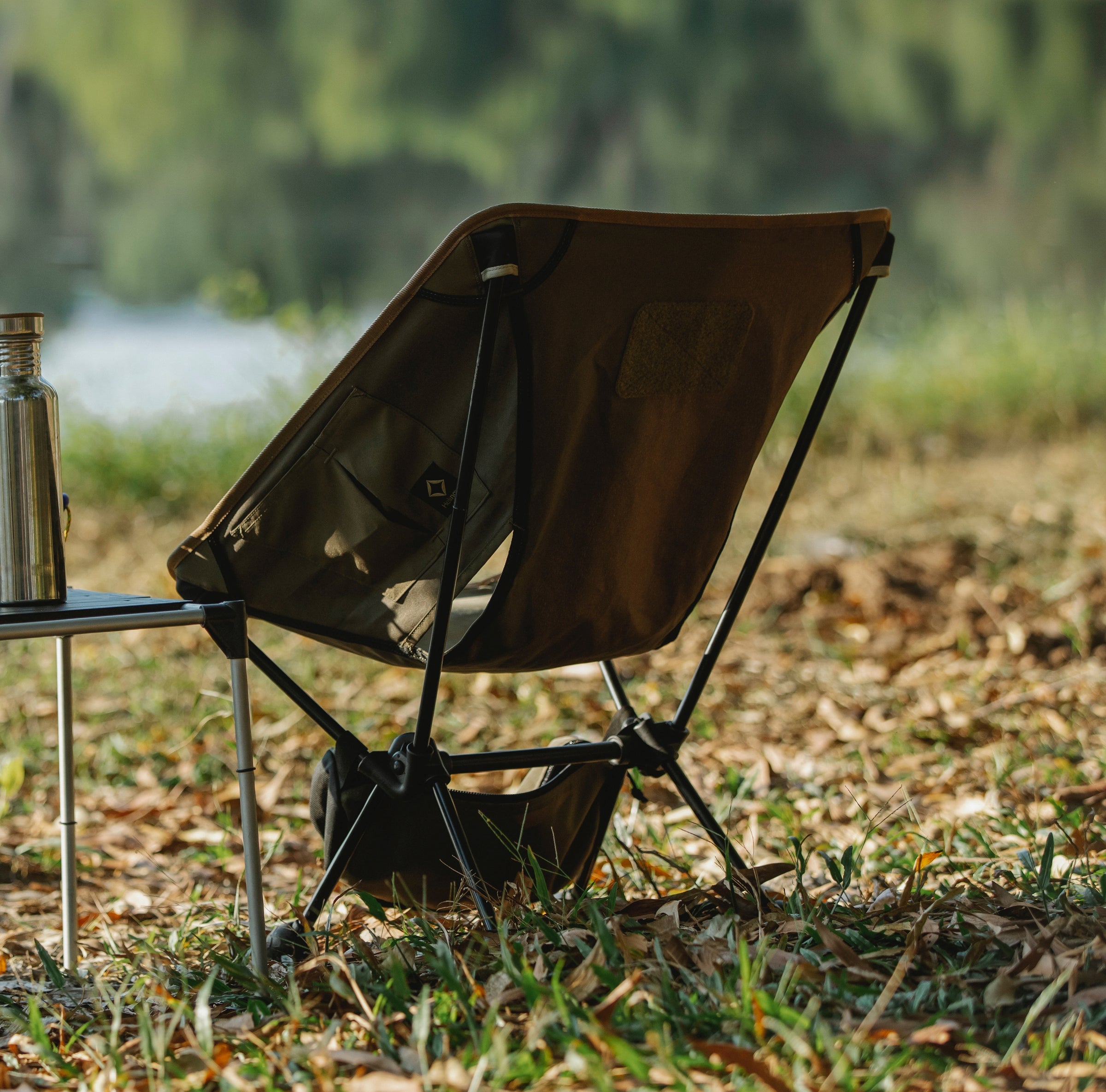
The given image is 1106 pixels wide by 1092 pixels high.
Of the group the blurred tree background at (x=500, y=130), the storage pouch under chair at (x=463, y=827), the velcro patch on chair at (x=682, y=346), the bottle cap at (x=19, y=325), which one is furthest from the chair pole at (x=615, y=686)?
the blurred tree background at (x=500, y=130)

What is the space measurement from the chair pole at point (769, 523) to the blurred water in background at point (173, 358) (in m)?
5.13

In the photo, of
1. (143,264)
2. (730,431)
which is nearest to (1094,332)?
(143,264)

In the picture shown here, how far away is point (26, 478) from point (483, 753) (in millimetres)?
681

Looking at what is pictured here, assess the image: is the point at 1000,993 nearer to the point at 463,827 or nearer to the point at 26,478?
the point at 463,827

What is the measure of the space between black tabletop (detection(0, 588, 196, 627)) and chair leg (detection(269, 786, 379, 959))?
36 cm

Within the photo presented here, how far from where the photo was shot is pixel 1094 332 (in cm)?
739

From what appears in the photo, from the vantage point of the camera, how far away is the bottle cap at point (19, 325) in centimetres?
144

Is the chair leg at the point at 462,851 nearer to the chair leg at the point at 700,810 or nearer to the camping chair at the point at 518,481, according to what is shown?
the camping chair at the point at 518,481

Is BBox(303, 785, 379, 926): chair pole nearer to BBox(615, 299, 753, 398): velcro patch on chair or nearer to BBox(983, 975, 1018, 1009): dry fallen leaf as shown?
BBox(615, 299, 753, 398): velcro patch on chair

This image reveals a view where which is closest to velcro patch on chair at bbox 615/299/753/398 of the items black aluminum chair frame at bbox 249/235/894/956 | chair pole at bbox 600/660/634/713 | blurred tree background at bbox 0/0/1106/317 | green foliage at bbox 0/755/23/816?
black aluminum chair frame at bbox 249/235/894/956

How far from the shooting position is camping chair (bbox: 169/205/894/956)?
1450mm

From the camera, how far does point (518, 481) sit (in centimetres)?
154

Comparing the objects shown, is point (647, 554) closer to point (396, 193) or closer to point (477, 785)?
point (477, 785)

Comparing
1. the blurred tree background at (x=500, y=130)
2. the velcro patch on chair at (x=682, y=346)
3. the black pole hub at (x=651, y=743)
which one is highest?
the blurred tree background at (x=500, y=130)
